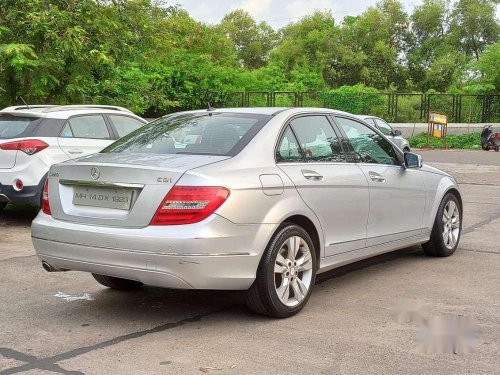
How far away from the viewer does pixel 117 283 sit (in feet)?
19.5

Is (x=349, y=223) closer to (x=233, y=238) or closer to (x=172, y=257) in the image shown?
(x=233, y=238)

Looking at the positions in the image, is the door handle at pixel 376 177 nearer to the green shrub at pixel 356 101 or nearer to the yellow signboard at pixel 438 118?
the yellow signboard at pixel 438 118

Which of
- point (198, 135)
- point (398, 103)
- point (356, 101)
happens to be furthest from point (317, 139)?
point (356, 101)

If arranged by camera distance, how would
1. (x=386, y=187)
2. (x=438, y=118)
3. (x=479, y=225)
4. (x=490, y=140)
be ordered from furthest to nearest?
1. (x=438, y=118)
2. (x=490, y=140)
3. (x=479, y=225)
4. (x=386, y=187)

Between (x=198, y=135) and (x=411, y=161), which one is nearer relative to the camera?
(x=198, y=135)

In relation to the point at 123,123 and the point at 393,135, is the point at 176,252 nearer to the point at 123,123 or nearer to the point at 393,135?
the point at 123,123

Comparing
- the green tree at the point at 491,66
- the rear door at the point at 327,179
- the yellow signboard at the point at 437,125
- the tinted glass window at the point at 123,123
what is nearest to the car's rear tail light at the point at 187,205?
the rear door at the point at 327,179

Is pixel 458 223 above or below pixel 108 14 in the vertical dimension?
below

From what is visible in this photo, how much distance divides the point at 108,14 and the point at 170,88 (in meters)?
25.5

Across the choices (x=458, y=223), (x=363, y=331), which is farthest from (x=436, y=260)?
(x=363, y=331)

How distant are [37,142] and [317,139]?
462 centimetres

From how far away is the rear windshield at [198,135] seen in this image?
17.4ft

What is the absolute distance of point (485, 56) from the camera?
41094 millimetres

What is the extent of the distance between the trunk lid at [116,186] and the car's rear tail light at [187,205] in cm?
5
